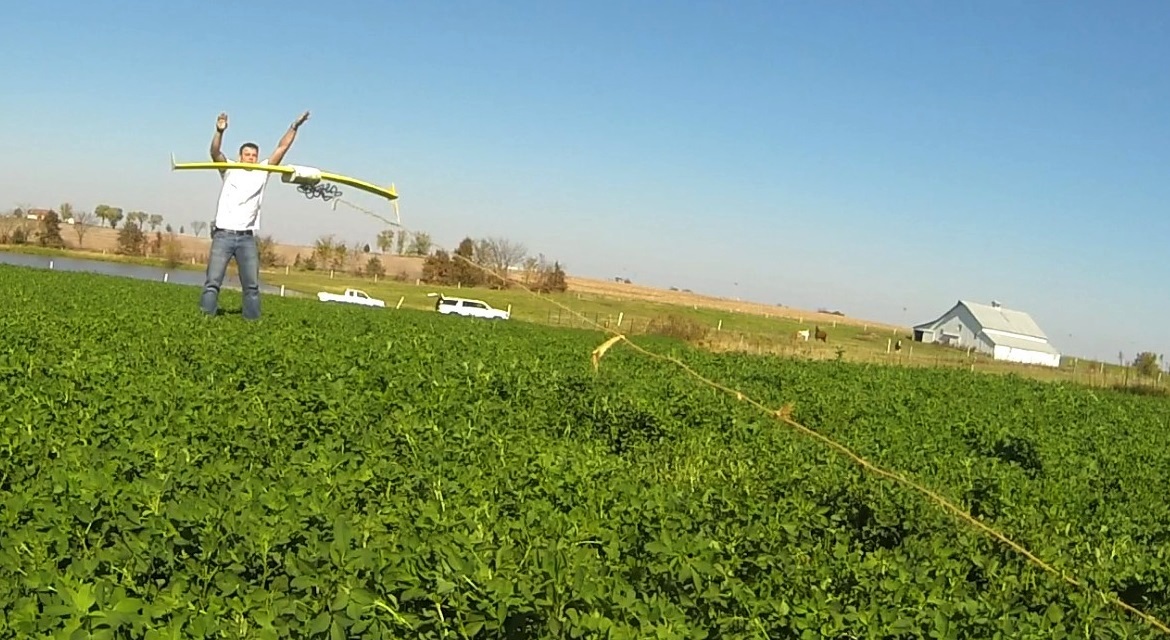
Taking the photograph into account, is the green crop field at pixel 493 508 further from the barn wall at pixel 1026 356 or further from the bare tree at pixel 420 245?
the barn wall at pixel 1026 356

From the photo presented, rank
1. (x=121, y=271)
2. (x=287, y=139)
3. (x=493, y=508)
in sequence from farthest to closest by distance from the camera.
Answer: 1. (x=121, y=271)
2. (x=287, y=139)
3. (x=493, y=508)

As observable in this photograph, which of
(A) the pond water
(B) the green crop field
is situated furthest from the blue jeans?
(A) the pond water

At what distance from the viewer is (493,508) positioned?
169 inches

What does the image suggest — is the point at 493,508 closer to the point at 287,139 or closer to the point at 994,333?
the point at 287,139

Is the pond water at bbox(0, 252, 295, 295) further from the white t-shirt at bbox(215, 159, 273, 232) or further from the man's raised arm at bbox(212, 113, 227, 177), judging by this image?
the man's raised arm at bbox(212, 113, 227, 177)

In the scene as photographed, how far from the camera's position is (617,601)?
9.68 ft

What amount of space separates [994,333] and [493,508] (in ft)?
289

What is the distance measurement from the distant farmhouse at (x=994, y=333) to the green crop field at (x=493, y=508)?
80945 mm

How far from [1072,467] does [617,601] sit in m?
5.95

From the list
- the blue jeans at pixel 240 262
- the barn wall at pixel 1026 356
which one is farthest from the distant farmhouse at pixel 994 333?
the blue jeans at pixel 240 262

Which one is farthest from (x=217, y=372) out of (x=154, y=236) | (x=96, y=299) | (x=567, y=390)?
(x=154, y=236)

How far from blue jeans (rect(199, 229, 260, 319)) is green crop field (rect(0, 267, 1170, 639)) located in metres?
2.12

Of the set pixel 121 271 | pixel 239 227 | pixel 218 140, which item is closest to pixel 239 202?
pixel 239 227

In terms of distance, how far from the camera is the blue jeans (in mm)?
11312
